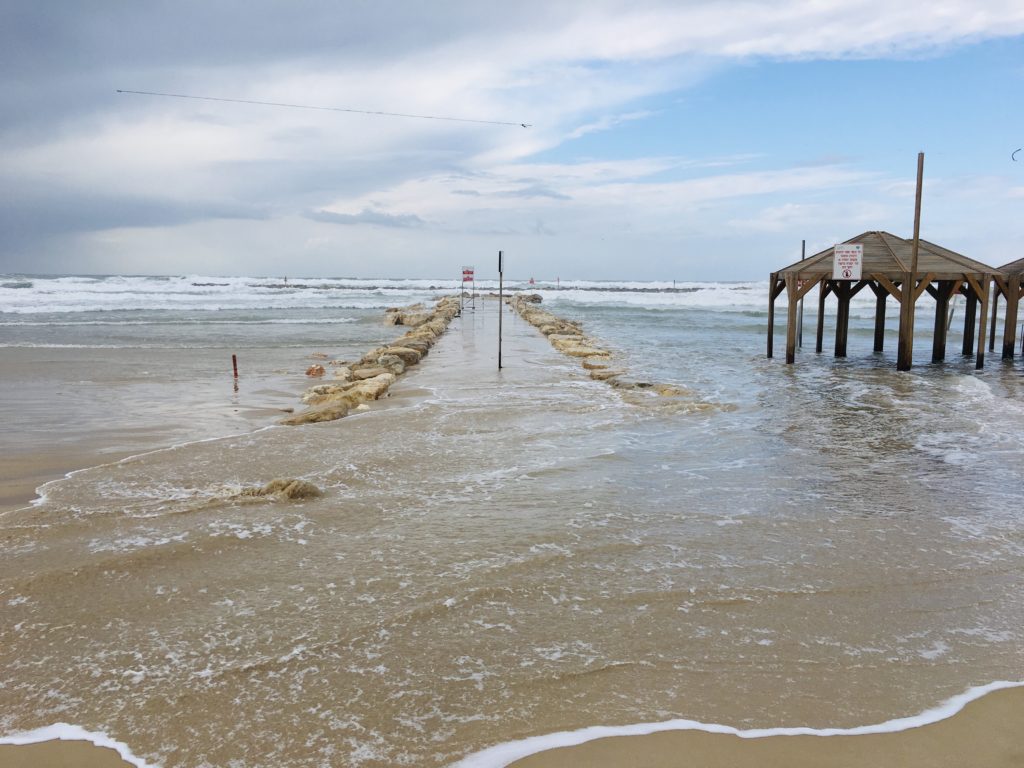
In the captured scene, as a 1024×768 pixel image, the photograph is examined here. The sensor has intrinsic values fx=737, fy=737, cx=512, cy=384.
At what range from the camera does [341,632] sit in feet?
11.2

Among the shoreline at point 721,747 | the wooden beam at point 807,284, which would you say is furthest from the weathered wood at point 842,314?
the shoreline at point 721,747

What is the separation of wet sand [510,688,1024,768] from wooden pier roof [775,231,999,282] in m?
13.1

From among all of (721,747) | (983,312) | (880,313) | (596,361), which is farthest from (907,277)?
(721,747)

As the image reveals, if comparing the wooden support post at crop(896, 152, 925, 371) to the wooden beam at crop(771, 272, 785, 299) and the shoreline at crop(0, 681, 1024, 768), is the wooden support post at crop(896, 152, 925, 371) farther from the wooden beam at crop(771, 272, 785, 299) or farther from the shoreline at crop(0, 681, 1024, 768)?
the shoreline at crop(0, 681, 1024, 768)

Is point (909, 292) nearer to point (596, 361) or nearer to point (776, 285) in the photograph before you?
point (776, 285)

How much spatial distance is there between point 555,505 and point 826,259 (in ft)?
39.8

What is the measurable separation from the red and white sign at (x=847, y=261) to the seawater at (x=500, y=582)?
552 cm

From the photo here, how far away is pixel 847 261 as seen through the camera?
14023 millimetres

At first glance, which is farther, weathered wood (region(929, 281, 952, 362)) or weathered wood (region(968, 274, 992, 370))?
weathered wood (region(929, 281, 952, 362))

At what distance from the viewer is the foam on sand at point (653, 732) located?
257 centimetres

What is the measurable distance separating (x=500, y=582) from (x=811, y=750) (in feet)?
5.98

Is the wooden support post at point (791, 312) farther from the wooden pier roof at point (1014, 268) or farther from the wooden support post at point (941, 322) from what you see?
the wooden pier roof at point (1014, 268)

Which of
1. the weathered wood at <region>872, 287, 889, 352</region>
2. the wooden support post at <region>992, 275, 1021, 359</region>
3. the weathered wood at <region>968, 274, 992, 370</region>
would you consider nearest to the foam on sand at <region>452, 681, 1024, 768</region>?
the weathered wood at <region>968, 274, 992, 370</region>

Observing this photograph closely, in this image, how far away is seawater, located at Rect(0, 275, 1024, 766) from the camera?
284 centimetres
